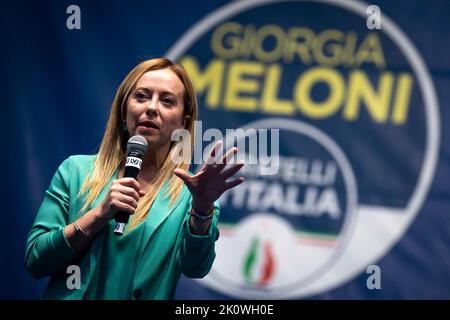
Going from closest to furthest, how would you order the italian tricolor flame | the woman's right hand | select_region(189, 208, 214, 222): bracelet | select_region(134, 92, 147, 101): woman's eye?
1. the woman's right hand
2. select_region(189, 208, 214, 222): bracelet
3. select_region(134, 92, 147, 101): woman's eye
4. the italian tricolor flame

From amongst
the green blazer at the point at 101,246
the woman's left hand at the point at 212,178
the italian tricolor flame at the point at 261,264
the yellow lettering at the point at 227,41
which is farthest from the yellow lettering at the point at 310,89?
the woman's left hand at the point at 212,178

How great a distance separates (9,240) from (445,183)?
187cm

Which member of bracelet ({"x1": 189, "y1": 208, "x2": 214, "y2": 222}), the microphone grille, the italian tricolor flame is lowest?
the italian tricolor flame

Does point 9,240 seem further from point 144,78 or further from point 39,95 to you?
point 144,78

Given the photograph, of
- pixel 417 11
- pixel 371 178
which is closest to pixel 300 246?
pixel 371 178

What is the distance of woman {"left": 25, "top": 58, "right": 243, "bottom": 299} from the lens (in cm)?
151

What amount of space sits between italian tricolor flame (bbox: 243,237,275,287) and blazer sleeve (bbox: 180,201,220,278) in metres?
1.41

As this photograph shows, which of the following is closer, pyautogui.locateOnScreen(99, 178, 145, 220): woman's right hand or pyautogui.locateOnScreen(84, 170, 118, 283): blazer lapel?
pyautogui.locateOnScreen(99, 178, 145, 220): woman's right hand

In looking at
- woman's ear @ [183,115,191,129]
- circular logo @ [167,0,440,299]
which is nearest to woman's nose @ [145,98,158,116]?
woman's ear @ [183,115,191,129]

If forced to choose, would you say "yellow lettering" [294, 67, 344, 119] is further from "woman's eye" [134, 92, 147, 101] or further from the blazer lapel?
the blazer lapel

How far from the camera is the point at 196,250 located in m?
1.56

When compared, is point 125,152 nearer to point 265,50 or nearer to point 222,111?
point 222,111

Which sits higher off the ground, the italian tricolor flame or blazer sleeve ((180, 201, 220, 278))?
blazer sleeve ((180, 201, 220, 278))

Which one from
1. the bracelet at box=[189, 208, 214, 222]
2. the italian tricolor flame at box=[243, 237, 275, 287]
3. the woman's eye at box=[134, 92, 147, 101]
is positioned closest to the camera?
the bracelet at box=[189, 208, 214, 222]
